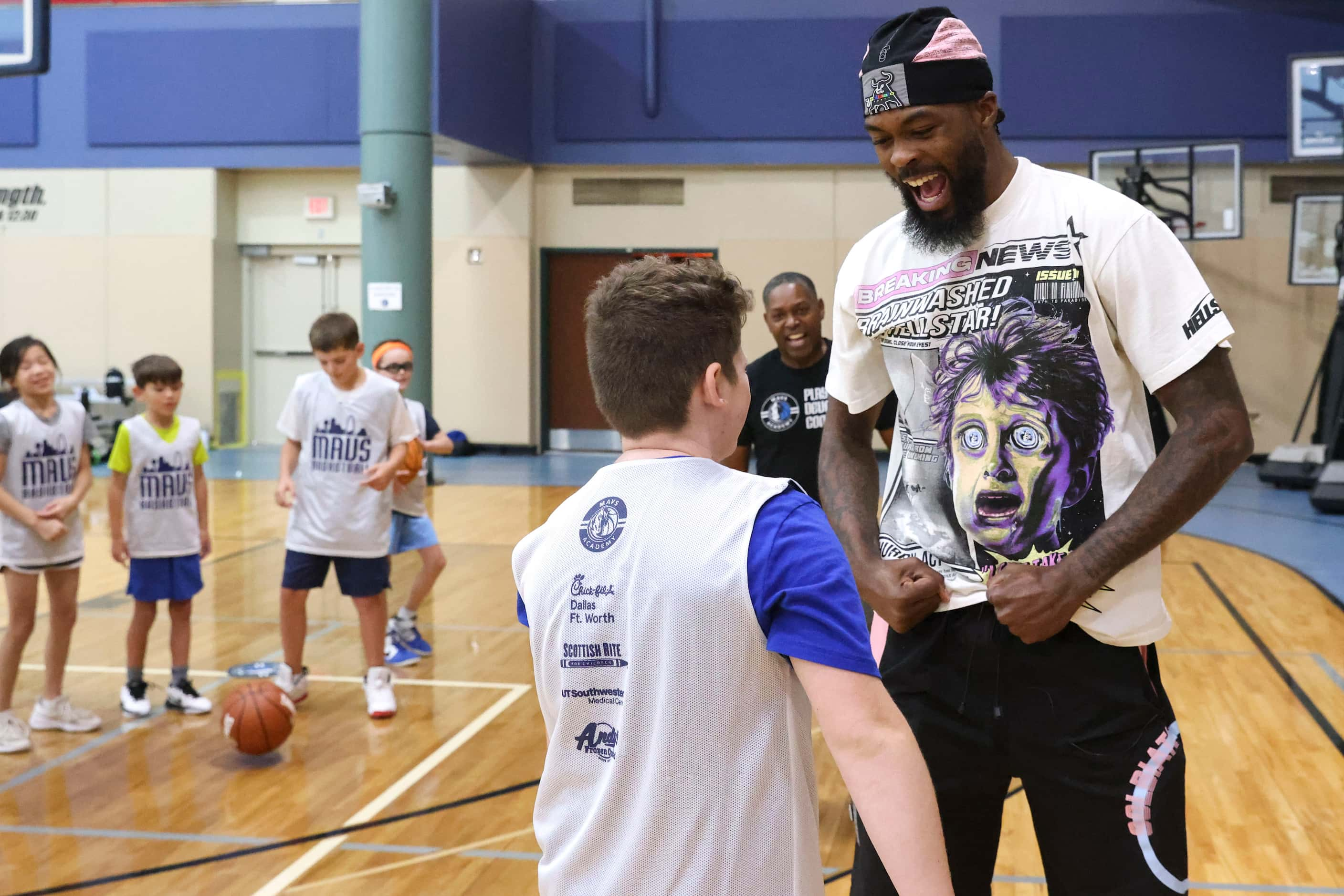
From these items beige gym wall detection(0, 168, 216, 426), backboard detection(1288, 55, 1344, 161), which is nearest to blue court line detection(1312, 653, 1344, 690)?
Result: backboard detection(1288, 55, 1344, 161)

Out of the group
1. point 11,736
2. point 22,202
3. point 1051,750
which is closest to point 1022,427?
point 1051,750

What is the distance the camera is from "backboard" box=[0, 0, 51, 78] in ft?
22.6

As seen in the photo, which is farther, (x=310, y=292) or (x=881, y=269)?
(x=310, y=292)

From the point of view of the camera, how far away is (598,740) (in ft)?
4.98

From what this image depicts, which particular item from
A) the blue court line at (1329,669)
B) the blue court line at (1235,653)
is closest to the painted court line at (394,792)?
the blue court line at (1235,653)

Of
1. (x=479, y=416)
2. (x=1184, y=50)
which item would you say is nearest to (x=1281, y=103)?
(x=1184, y=50)

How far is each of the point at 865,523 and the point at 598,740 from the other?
741mm

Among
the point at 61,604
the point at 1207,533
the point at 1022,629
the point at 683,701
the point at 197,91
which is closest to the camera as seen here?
the point at 683,701

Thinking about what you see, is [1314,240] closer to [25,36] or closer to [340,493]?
[340,493]

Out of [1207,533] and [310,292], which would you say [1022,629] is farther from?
[310,292]

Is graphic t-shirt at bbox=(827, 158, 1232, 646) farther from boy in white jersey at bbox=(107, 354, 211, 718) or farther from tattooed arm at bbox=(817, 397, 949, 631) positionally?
boy in white jersey at bbox=(107, 354, 211, 718)

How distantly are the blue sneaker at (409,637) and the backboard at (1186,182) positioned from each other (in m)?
9.64

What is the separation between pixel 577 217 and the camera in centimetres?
1589

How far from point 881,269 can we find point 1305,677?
4.83 metres
